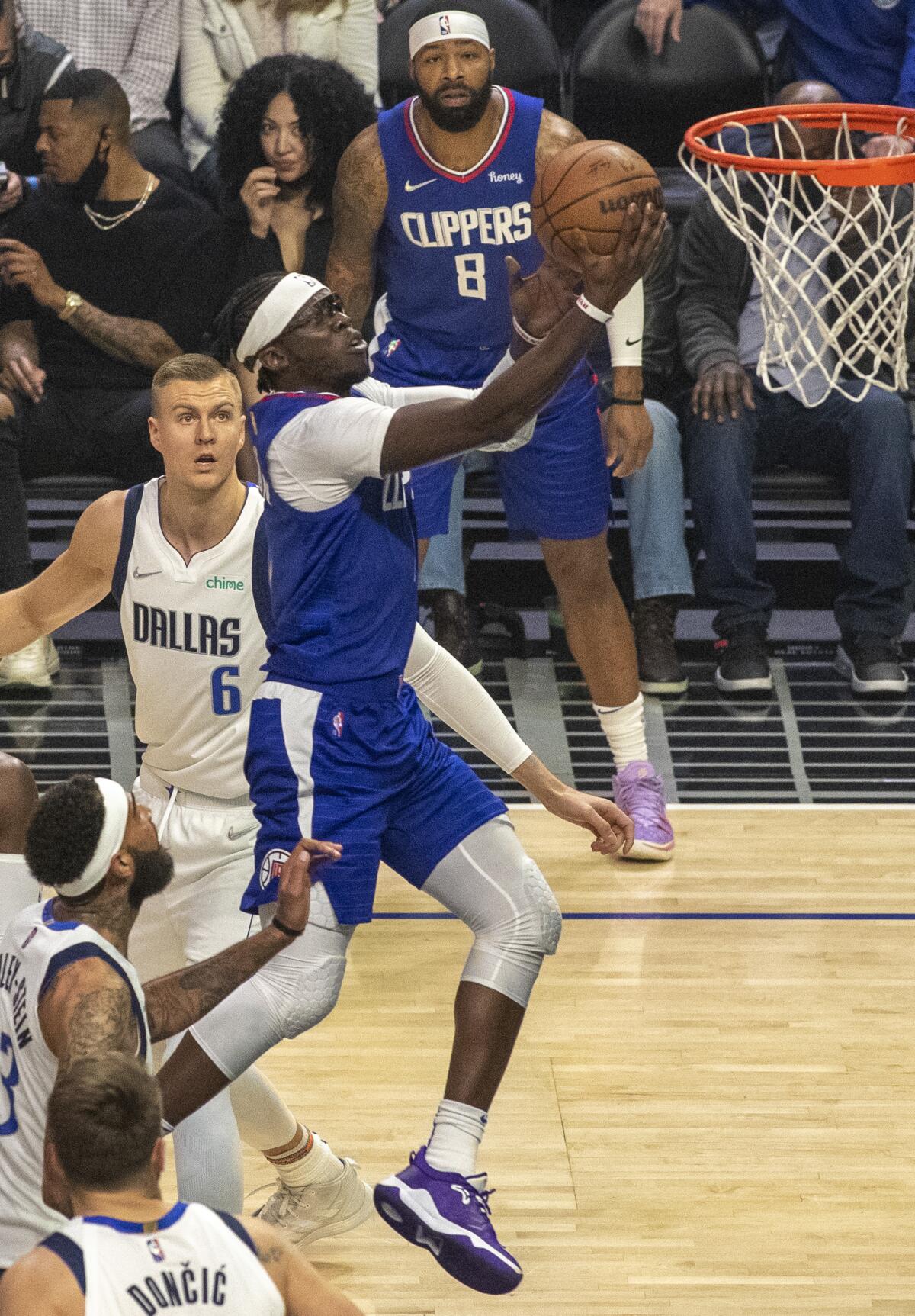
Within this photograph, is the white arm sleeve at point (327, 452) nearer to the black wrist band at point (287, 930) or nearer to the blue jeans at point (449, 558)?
the black wrist band at point (287, 930)

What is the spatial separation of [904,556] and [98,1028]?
4.81 m

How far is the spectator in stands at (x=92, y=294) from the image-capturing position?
7180mm

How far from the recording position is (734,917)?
543cm

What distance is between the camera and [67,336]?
7.35 meters

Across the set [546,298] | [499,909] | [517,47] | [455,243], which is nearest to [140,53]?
[517,47]

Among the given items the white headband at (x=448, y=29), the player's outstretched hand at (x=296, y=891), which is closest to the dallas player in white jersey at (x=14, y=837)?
the player's outstretched hand at (x=296, y=891)

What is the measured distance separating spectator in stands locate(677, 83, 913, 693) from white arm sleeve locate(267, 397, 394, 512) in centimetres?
358

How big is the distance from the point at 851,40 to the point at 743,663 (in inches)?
105

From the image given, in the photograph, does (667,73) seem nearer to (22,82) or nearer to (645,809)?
(22,82)

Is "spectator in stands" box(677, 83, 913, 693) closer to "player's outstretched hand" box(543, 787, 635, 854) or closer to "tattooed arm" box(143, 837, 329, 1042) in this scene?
"player's outstretched hand" box(543, 787, 635, 854)

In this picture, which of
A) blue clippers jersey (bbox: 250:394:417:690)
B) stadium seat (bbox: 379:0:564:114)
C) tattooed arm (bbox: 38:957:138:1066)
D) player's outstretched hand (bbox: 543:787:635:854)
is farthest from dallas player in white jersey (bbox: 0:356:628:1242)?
stadium seat (bbox: 379:0:564:114)

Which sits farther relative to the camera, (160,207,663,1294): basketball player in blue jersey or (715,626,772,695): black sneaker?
(715,626,772,695): black sneaker

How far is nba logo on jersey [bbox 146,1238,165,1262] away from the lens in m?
2.37

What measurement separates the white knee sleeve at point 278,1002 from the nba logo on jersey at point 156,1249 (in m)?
1.05
